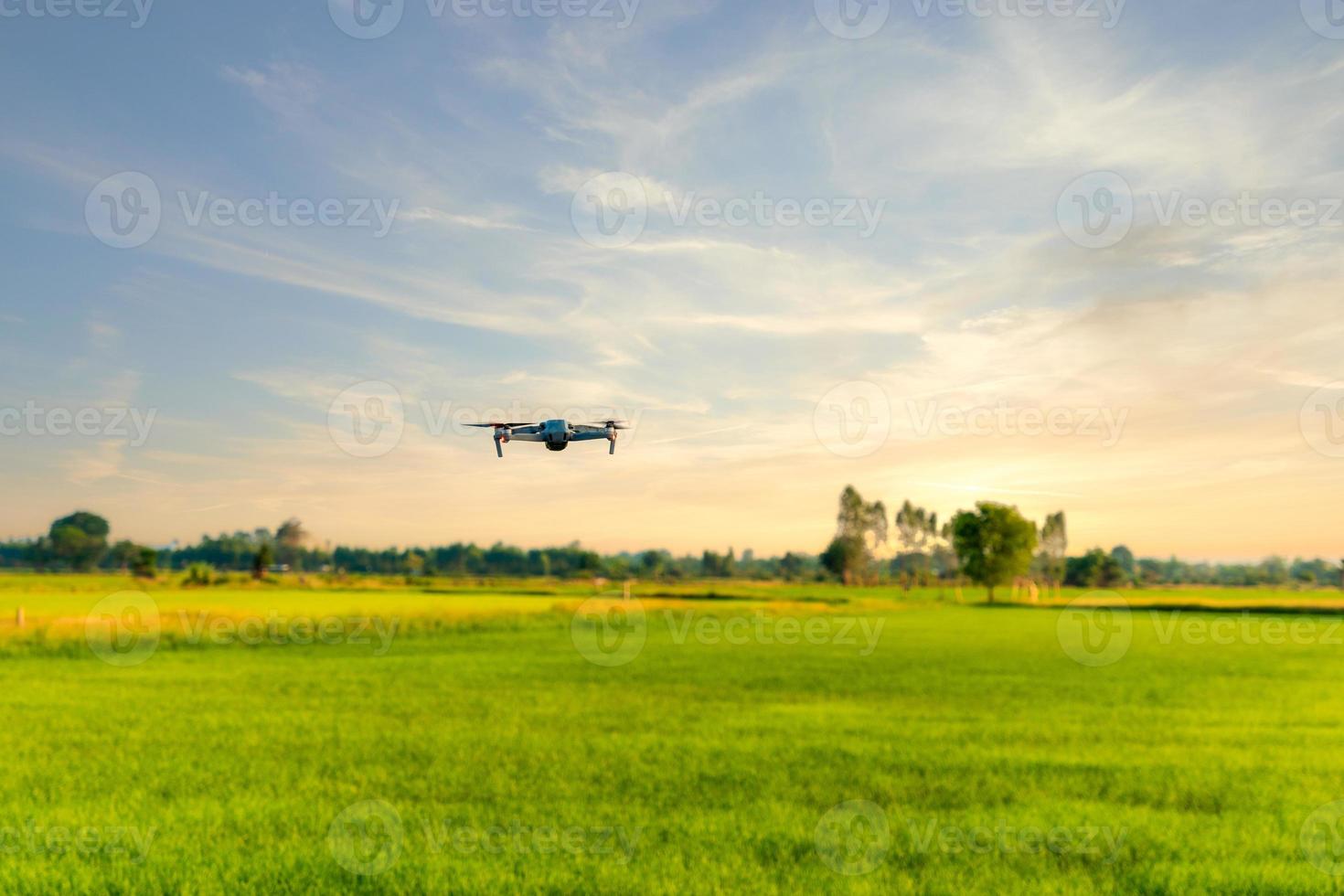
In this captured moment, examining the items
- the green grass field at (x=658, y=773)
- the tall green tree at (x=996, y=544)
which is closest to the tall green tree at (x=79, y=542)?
the green grass field at (x=658, y=773)

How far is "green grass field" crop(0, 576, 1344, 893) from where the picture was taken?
42.4ft

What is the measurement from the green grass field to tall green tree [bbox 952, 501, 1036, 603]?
103m

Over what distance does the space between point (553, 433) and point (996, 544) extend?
507 feet

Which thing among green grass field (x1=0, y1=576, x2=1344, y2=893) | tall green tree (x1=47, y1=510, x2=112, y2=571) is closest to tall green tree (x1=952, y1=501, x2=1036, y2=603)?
green grass field (x1=0, y1=576, x2=1344, y2=893)

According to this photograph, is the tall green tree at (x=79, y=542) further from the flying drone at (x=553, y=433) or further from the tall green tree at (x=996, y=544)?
the flying drone at (x=553, y=433)

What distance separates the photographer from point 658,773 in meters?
18.9

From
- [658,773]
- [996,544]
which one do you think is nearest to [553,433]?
[658,773]

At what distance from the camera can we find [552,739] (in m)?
22.6

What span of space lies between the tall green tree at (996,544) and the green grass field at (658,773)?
10269 centimetres

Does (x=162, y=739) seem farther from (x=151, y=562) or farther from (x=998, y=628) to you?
(x=151, y=562)

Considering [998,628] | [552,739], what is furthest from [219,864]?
[998,628]

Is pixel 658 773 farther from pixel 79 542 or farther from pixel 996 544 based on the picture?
pixel 79 542

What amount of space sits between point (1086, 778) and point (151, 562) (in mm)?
152484

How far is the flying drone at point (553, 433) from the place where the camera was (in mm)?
1437
